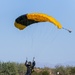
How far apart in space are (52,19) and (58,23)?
698mm

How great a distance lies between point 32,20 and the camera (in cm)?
2633

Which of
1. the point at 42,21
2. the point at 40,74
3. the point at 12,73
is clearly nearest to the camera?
the point at 42,21

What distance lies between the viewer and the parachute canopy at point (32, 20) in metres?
24.2

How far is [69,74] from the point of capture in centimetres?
6975

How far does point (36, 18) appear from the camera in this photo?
25578 mm

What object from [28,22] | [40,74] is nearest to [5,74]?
[40,74]

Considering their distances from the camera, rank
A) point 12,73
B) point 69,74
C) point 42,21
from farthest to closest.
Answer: point 69,74
point 12,73
point 42,21

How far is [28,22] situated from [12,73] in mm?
37599

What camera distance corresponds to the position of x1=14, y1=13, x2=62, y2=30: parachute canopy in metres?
24.2

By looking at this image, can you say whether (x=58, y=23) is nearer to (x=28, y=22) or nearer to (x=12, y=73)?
(x=28, y=22)

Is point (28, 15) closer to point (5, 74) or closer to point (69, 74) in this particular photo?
point (5, 74)

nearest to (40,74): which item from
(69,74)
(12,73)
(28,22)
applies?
Result: (12,73)

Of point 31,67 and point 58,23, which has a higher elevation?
point 58,23

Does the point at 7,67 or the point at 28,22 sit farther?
the point at 7,67
